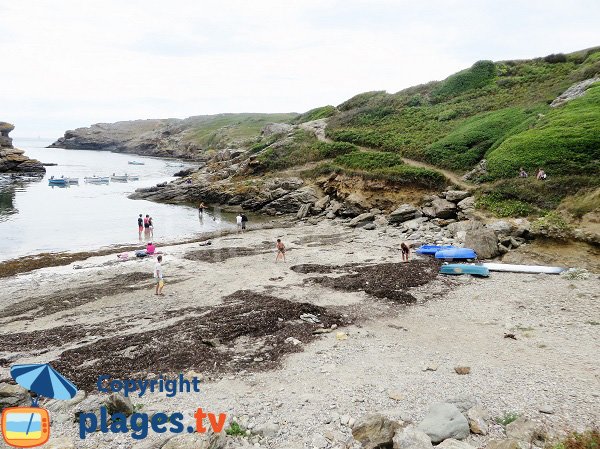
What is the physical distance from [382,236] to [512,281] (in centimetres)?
1394

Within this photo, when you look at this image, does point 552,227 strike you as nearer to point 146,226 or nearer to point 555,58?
point 146,226

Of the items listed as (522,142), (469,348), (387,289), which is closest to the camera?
(469,348)

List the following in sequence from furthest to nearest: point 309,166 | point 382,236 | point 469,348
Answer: point 309,166 < point 382,236 < point 469,348

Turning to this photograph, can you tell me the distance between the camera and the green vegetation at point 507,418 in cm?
1016

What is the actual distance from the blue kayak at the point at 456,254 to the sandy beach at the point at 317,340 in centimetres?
158

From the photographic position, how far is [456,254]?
85.6ft

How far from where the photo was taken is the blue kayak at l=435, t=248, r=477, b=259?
84.6 ft

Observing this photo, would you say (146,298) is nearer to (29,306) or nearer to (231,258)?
(29,306)

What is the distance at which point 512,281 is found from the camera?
72.7 ft

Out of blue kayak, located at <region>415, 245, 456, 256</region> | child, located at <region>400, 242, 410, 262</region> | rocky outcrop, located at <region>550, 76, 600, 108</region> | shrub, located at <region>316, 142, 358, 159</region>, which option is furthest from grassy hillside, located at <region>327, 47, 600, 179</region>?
child, located at <region>400, 242, 410, 262</region>

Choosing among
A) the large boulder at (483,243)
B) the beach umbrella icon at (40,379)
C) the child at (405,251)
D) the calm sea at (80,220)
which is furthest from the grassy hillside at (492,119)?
the beach umbrella icon at (40,379)

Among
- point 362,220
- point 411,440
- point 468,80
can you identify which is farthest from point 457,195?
point 468,80

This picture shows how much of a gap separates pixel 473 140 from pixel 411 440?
44.9m

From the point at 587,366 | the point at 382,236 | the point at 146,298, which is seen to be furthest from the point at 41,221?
the point at 587,366
